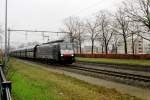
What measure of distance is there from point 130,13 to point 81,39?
114 ft

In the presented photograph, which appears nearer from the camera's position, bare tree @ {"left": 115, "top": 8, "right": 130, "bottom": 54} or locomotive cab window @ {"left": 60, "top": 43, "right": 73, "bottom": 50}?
locomotive cab window @ {"left": 60, "top": 43, "right": 73, "bottom": 50}

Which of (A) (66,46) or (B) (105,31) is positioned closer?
(A) (66,46)

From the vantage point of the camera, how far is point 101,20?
79875mm

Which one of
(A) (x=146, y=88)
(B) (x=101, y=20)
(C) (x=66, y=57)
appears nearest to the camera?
(A) (x=146, y=88)

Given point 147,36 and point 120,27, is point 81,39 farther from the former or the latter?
point 147,36

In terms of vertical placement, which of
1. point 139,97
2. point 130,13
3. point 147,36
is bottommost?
point 139,97

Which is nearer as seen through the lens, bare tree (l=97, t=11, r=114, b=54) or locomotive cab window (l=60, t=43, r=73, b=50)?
locomotive cab window (l=60, t=43, r=73, b=50)

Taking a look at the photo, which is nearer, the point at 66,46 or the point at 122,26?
the point at 66,46

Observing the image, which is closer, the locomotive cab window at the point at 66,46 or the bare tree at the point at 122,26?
the locomotive cab window at the point at 66,46

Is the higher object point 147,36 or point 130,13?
point 130,13

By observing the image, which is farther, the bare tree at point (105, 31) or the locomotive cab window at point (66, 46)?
the bare tree at point (105, 31)

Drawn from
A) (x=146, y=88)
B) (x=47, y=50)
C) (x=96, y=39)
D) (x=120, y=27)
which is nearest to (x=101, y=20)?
(x=96, y=39)

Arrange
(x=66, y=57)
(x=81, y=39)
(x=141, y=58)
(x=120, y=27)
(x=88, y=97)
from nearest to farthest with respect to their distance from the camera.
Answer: (x=88, y=97), (x=66, y=57), (x=141, y=58), (x=120, y=27), (x=81, y=39)

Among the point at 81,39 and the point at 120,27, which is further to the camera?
the point at 81,39
